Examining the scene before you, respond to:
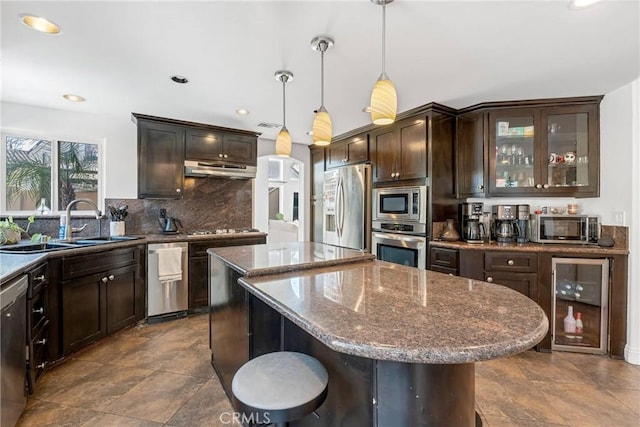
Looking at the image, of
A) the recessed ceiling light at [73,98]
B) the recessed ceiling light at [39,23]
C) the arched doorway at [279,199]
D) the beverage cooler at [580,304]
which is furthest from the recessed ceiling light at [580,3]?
the recessed ceiling light at [73,98]

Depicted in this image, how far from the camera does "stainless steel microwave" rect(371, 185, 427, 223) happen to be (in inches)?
125

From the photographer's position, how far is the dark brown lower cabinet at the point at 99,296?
241cm

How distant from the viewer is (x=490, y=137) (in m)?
3.04

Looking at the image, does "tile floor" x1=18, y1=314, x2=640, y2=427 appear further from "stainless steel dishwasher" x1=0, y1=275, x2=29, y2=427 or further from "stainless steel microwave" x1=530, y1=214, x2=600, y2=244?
"stainless steel microwave" x1=530, y1=214, x2=600, y2=244

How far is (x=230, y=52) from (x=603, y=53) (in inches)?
101

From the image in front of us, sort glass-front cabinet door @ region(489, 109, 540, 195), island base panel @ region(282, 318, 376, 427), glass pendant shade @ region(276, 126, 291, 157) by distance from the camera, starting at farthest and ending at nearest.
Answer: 1. glass-front cabinet door @ region(489, 109, 540, 195)
2. glass pendant shade @ region(276, 126, 291, 157)
3. island base panel @ region(282, 318, 376, 427)

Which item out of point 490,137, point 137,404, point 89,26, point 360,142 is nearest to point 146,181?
point 89,26

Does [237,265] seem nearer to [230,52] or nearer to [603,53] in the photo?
[230,52]

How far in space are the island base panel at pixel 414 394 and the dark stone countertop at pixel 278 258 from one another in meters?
0.76

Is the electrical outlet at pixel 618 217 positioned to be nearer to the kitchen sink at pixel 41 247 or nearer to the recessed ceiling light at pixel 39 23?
the recessed ceiling light at pixel 39 23

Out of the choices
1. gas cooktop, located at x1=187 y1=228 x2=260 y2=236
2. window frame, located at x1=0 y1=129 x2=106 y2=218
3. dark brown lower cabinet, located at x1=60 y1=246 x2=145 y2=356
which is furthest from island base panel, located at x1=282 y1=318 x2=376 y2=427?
window frame, located at x1=0 y1=129 x2=106 y2=218

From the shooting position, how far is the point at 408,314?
1.01 metres

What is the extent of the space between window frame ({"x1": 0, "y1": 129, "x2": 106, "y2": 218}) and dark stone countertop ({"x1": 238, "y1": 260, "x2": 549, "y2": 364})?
10.2 feet

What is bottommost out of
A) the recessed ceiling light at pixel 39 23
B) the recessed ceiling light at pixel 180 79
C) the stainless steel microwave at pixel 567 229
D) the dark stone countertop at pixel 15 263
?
the dark stone countertop at pixel 15 263
